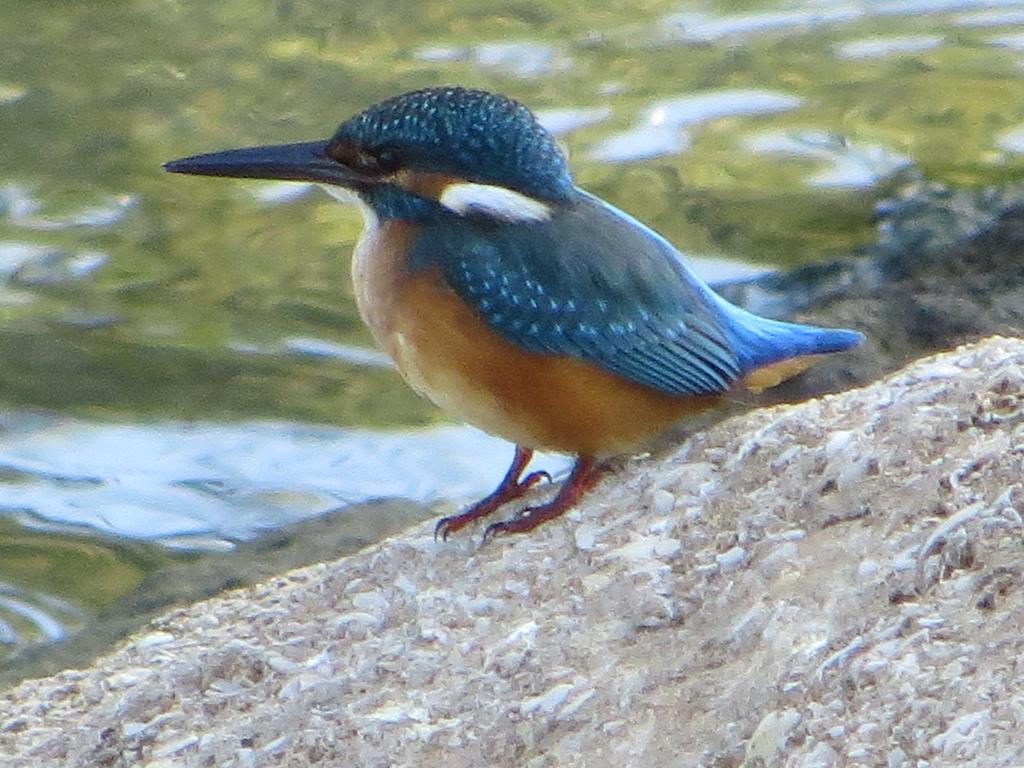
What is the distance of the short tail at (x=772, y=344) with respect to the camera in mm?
4246

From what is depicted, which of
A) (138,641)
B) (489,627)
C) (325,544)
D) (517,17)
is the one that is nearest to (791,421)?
(489,627)

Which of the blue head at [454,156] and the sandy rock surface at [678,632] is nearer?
the sandy rock surface at [678,632]

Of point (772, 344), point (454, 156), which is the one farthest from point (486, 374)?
point (772, 344)

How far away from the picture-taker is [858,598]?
10.2ft

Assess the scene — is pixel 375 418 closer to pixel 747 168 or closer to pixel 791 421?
pixel 747 168

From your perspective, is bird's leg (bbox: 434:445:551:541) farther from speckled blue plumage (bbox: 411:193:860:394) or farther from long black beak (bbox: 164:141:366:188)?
long black beak (bbox: 164:141:366:188)

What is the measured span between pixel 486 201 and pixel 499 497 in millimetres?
655

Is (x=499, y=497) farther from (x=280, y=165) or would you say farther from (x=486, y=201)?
(x=280, y=165)

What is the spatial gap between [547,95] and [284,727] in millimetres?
6226

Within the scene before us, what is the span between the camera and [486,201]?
4098mm

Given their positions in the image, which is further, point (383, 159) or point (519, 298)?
point (383, 159)

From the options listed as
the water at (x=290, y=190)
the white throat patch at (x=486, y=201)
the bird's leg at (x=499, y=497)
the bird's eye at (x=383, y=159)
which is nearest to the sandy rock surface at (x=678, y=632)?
the bird's leg at (x=499, y=497)

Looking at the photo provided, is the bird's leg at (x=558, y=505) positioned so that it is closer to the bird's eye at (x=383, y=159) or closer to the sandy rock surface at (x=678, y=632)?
the sandy rock surface at (x=678, y=632)

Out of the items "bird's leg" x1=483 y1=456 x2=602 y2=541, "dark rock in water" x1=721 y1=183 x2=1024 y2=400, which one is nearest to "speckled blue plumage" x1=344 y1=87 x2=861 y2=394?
"bird's leg" x1=483 y1=456 x2=602 y2=541
